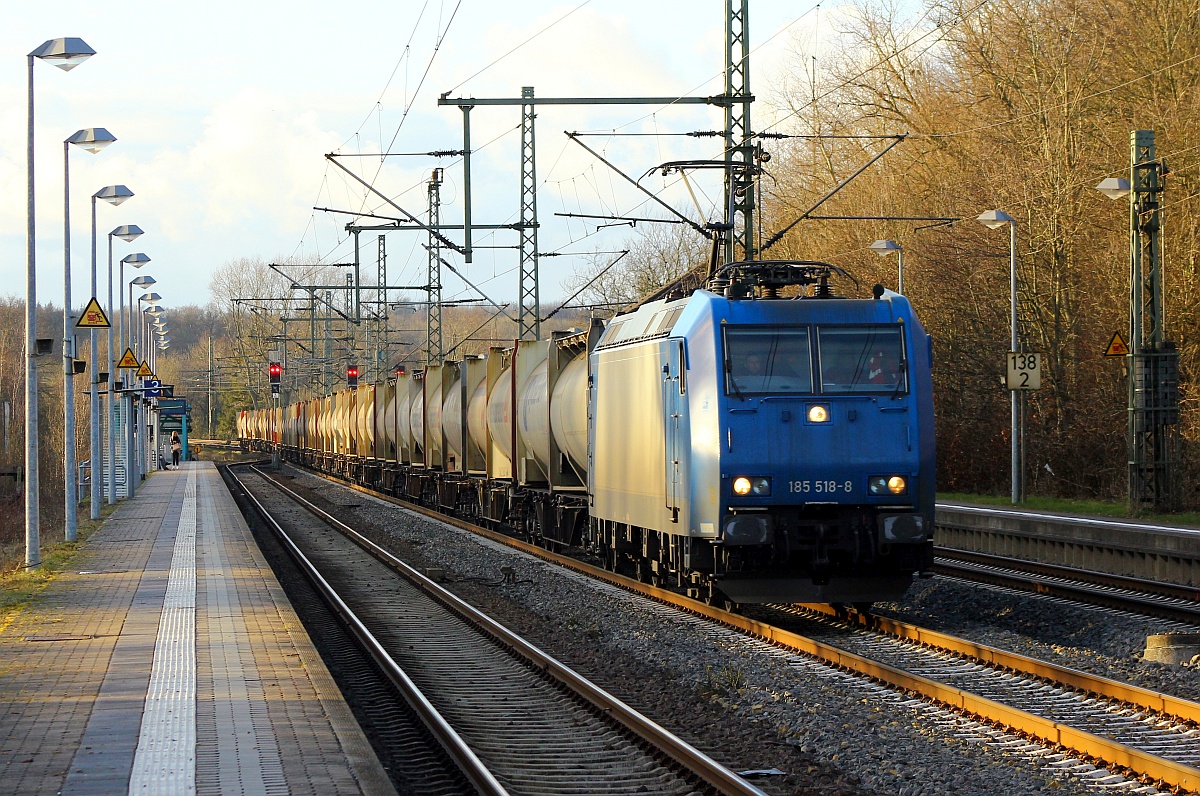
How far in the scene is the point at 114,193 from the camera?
31.1 metres

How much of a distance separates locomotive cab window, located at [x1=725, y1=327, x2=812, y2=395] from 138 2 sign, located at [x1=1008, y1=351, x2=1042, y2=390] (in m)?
16.2

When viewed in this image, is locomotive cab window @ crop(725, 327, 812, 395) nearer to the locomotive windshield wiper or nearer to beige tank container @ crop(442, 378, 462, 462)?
the locomotive windshield wiper

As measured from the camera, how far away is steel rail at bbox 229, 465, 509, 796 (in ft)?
25.5

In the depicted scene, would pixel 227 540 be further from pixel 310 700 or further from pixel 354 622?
pixel 310 700

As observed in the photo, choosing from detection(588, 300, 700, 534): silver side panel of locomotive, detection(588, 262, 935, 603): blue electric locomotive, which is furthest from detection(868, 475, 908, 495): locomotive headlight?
detection(588, 300, 700, 534): silver side panel of locomotive

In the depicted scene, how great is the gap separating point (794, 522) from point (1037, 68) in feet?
→ 82.5

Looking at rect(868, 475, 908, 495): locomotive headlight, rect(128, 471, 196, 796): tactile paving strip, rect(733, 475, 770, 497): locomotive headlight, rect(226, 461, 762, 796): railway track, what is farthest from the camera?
rect(868, 475, 908, 495): locomotive headlight

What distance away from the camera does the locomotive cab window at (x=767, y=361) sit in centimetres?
1312

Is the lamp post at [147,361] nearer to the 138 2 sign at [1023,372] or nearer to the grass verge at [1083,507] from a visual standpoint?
the grass verge at [1083,507]

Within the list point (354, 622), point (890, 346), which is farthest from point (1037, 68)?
point (354, 622)

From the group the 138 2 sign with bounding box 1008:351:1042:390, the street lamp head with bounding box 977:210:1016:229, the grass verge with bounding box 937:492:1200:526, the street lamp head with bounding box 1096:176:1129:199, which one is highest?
the street lamp head with bounding box 977:210:1016:229

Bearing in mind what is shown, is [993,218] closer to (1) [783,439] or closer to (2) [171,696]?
(1) [783,439]

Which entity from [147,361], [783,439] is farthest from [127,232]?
[147,361]

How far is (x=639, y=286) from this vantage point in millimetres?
61062
